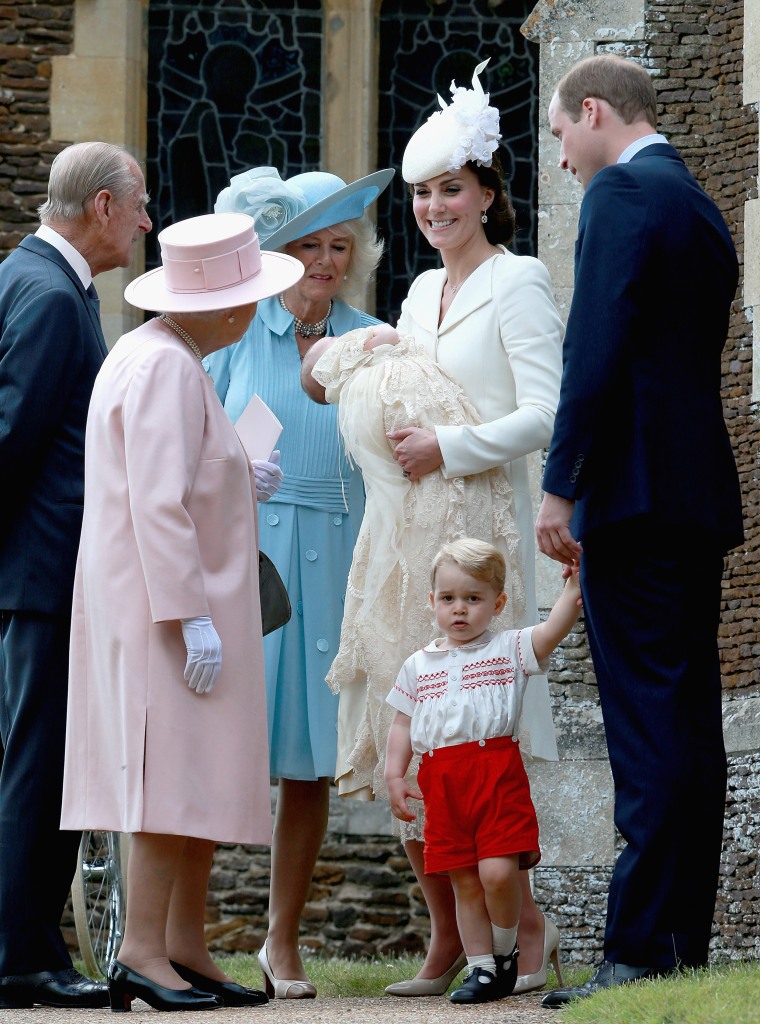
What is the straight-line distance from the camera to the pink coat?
392 cm

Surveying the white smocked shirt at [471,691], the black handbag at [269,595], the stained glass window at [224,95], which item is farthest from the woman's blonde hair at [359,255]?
the stained glass window at [224,95]

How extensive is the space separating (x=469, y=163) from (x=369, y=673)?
1.41 meters

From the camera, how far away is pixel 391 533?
4711 mm

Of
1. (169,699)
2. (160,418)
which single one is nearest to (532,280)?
(160,418)

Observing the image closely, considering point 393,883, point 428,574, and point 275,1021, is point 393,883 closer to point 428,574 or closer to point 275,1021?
point 428,574

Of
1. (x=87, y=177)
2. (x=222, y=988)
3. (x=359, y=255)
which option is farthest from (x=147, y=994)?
(x=359, y=255)

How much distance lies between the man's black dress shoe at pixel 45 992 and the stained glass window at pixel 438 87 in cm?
506

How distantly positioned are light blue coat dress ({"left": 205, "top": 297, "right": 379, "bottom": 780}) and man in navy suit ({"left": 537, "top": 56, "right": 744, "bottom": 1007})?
118cm

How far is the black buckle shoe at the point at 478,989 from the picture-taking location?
4145 mm

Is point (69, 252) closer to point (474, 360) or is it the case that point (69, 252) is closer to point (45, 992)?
point (474, 360)

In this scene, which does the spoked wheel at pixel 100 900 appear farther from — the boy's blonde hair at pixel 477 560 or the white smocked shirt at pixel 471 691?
the boy's blonde hair at pixel 477 560

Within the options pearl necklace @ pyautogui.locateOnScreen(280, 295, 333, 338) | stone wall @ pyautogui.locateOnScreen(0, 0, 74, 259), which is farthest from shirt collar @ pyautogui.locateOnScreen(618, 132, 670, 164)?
stone wall @ pyautogui.locateOnScreen(0, 0, 74, 259)

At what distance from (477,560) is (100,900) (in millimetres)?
3932

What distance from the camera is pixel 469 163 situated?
4.87 metres
